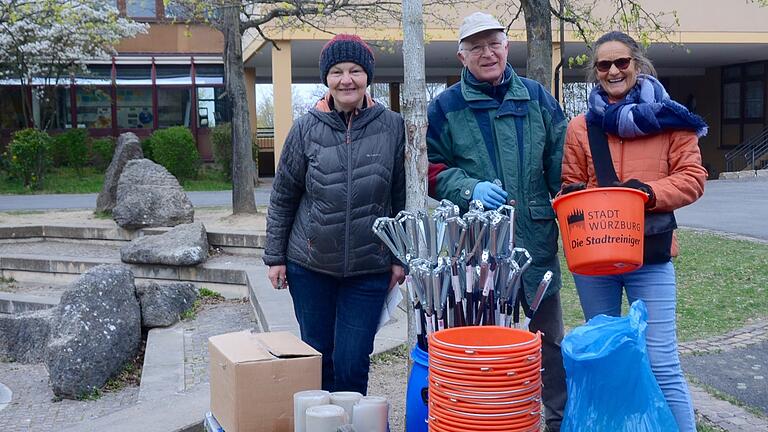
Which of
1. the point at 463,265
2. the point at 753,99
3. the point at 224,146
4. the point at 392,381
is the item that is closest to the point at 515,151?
the point at 463,265

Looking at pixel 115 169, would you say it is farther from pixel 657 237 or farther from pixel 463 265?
pixel 657 237

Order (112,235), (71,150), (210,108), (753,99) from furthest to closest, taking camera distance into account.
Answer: (753,99)
(210,108)
(71,150)
(112,235)

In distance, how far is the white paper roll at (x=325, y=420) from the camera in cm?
275

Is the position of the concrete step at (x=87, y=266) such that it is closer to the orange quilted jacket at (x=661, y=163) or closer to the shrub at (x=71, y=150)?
the orange quilted jacket at (x=661, y=163)

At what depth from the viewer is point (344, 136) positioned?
3.40m

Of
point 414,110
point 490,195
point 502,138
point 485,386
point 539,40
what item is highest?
point 539,40

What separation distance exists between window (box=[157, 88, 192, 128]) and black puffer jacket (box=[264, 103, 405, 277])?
2349 centimetres

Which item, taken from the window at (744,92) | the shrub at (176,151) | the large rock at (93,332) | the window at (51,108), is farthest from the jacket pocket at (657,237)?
the window at (744,92)

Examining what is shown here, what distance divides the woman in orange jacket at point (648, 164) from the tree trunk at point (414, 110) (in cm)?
60

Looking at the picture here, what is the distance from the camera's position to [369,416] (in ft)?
9.48

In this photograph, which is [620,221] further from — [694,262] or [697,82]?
[697,82]

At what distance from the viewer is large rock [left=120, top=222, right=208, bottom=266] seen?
8.55 m

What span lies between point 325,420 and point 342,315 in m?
0.87

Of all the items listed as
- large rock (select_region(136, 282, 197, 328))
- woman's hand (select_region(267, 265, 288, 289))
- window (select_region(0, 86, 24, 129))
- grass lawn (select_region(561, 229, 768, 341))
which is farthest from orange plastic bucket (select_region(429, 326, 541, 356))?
window (select_region(0, 86, 24, 129))
